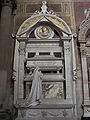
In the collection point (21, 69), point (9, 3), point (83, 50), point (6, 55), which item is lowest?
point (21, 69)

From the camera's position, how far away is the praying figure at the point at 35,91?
9348 mm

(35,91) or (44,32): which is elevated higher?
(44,32)

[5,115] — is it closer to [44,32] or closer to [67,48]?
[67,48]

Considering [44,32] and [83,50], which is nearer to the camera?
[83,50]

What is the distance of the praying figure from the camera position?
30.7ft

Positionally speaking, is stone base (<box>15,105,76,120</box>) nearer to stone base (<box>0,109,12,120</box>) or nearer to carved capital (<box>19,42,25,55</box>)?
stone base (<box>0,109,12,120</box>)

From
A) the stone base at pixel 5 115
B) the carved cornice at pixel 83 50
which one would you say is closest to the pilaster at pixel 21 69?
the stone base at pixel 5 115

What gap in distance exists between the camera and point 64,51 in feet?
33.9

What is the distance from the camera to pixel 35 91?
9484mm

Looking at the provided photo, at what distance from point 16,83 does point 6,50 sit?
1.36 meters

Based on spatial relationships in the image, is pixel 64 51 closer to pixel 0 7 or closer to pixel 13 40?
pixel 13 40

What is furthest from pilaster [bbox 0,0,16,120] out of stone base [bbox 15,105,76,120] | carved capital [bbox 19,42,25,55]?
stone base [bbox 15,105,76,120]

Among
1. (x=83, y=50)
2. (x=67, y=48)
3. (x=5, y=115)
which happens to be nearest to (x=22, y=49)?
(x=67, y=48)

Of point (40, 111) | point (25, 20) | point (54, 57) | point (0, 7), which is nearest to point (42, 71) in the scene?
point (54, 57)
